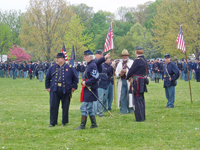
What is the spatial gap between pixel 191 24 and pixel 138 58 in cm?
3134

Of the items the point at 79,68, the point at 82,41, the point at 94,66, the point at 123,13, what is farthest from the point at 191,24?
the point at 123,13

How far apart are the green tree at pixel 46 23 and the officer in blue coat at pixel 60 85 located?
132ft

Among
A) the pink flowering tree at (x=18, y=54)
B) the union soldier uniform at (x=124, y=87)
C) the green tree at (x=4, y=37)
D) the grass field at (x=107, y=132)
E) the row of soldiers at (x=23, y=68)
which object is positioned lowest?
the grass field at (x=107, y=132)

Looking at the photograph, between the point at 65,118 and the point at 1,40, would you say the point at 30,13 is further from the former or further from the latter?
the point at 65,118

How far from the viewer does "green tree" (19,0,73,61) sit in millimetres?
47406

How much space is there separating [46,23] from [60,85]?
41396mm

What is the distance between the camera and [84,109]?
8195mm

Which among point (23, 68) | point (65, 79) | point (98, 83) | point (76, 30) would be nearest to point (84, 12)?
point (76, 30)

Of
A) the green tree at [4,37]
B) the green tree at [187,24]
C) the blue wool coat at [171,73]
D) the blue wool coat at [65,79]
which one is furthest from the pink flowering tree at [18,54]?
the blue wool coat at [65,79]

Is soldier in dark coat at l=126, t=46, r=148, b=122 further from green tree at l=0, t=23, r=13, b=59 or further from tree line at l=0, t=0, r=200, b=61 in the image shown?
green tree at l=0, t=23, r=13, b=59

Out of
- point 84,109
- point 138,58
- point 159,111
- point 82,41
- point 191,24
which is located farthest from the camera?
point 82,41

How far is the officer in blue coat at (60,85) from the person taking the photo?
337 inches

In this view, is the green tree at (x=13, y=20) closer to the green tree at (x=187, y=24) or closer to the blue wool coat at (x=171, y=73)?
the green tree at (x=187, y=24)

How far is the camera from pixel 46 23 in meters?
48.2
